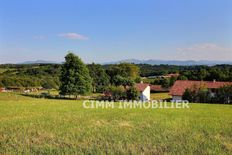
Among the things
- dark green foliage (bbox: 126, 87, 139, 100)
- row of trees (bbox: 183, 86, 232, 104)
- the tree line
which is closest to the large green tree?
dark green foliage (bbox: 126, 87, 139, 100)

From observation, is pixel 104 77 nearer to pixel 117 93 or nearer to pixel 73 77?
pixel 117 93

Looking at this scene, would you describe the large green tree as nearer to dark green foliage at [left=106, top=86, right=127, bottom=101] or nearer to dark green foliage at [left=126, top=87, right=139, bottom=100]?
dark green foliage at [left=106, top=86, right=127, bottom=101]

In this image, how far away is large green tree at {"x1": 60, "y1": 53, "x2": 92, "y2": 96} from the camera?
1890 inches

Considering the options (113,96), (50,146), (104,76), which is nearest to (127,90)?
(113,96)

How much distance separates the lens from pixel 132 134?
12.8m

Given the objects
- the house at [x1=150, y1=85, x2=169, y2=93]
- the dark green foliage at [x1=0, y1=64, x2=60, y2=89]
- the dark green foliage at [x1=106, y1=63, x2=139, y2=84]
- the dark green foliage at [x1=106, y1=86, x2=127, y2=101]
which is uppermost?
the dark green foliage at [x1=106, y1=63, x2=139, y2=84]

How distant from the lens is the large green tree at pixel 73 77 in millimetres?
48000

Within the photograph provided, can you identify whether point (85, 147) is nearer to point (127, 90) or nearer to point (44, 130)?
point (44, 130)

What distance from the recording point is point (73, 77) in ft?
159

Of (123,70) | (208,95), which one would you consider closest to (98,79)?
(123,70)

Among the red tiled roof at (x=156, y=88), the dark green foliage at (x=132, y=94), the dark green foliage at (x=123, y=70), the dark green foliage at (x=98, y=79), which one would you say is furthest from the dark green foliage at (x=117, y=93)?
the dark green foliage at (x=123, y=70)

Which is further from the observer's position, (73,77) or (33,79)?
(33,79)

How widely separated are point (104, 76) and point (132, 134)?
67361mm

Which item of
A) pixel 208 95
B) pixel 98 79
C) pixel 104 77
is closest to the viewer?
pixel 208 95
